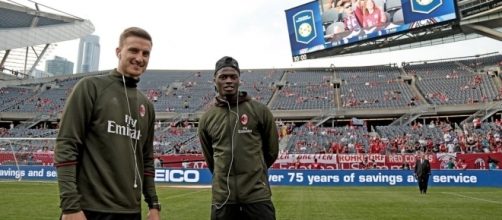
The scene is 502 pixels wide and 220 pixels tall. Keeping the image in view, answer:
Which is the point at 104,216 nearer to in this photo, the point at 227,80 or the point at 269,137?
the point at 227,80

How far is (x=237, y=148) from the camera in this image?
417cm

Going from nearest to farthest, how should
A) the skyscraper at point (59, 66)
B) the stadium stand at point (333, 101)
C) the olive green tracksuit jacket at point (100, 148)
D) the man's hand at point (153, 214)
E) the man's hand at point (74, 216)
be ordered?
the man's hand at point (74, 216) < the olive green tracksuit jacket at point (100, 148) < the man's hand at point (153, 214) < the stadium stand at point (333, 101) < the skyscraper at point (59, 66)

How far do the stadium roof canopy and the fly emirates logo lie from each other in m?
60.1

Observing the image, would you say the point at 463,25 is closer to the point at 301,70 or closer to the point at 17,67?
the point at 301,70

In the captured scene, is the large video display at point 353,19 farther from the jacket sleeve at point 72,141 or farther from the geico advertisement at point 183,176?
the jacket sleeve at point 72,141

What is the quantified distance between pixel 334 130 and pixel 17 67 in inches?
1873

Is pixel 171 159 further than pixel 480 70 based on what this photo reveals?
No

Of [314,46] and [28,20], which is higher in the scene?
[28,20]

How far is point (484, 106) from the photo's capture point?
130 ft

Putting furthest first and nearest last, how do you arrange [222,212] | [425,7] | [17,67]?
[17,67] < [425,7] < [222,212]

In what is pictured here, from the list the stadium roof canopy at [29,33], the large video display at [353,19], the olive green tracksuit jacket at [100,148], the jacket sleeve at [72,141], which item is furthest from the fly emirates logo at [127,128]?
the stadium roof canopy at [29,33]

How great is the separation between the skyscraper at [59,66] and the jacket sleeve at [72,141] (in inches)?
7446

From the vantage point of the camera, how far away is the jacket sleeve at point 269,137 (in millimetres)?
4371

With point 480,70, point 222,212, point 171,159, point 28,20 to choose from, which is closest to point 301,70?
point 480,70
